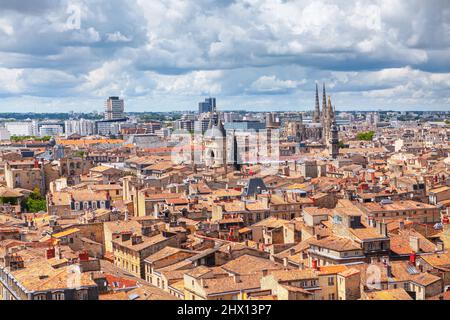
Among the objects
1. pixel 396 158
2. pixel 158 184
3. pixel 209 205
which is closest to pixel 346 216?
pixel 209 205

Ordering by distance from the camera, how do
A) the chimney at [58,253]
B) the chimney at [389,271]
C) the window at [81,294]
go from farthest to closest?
the chimney at [58,253]
the chimney at [389,271]
the window at [81,294]

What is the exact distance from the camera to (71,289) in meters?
23.0

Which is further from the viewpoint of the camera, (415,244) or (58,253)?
(415,244)

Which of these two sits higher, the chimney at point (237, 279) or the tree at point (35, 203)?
the chimney at point (237, 279)

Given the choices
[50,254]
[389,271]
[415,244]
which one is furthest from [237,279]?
[415,244]

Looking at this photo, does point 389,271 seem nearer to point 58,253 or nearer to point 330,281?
point 330,281

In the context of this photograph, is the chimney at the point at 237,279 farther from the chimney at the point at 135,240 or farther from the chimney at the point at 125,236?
the chimney at the point at 125,236

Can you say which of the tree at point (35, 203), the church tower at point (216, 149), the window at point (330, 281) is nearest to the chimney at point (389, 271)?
the window at point (330, 281)

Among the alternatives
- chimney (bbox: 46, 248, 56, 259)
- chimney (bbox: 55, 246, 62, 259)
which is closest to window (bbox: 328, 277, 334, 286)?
chimney (bbox: 55, 246, 62, 259)

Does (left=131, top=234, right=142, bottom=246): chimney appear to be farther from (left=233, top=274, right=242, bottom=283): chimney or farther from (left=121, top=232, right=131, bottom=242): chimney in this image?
(left=233, top=274, right=242, bottom=283): chimney

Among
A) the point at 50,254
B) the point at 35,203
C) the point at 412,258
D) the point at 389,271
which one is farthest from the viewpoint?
the point at 35,203

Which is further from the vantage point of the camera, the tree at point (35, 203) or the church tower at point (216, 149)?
the church tower at point (216, 149)
